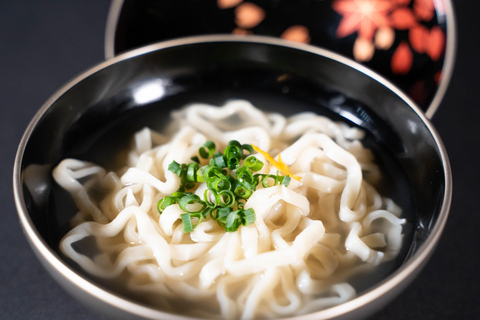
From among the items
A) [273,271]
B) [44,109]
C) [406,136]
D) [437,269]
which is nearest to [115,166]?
[44,109]

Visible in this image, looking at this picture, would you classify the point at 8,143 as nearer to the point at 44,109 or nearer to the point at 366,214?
the point at 44,109

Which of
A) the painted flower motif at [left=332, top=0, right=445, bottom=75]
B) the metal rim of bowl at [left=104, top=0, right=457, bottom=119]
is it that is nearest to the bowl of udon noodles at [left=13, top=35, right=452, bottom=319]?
the metal rim of bowl at [left=104, top=0, right=457, bottom=119]

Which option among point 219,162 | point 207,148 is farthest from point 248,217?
point 207,148

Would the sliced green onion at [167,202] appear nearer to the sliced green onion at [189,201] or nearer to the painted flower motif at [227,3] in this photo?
the sliced green onion at [189,201]

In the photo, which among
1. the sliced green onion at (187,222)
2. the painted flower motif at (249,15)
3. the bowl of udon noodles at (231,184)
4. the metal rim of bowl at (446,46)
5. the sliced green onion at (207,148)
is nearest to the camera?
the bowl of udon noodles at (231,184)

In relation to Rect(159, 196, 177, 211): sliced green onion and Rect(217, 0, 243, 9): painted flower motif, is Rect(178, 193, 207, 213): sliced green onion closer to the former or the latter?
Rect(159, 196, 177, 211): sliced green onion

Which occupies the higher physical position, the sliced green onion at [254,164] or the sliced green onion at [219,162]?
the sliced green onion at [254,164]

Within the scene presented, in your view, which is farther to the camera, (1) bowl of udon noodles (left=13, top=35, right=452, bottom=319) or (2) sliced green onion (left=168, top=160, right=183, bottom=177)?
(2) sliced green onion (left=168, top=160, right=183, bottom=177)

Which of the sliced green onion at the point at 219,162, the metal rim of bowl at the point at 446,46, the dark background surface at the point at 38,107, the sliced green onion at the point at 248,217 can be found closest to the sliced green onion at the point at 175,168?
the sliced green onion at the point at 219,162
